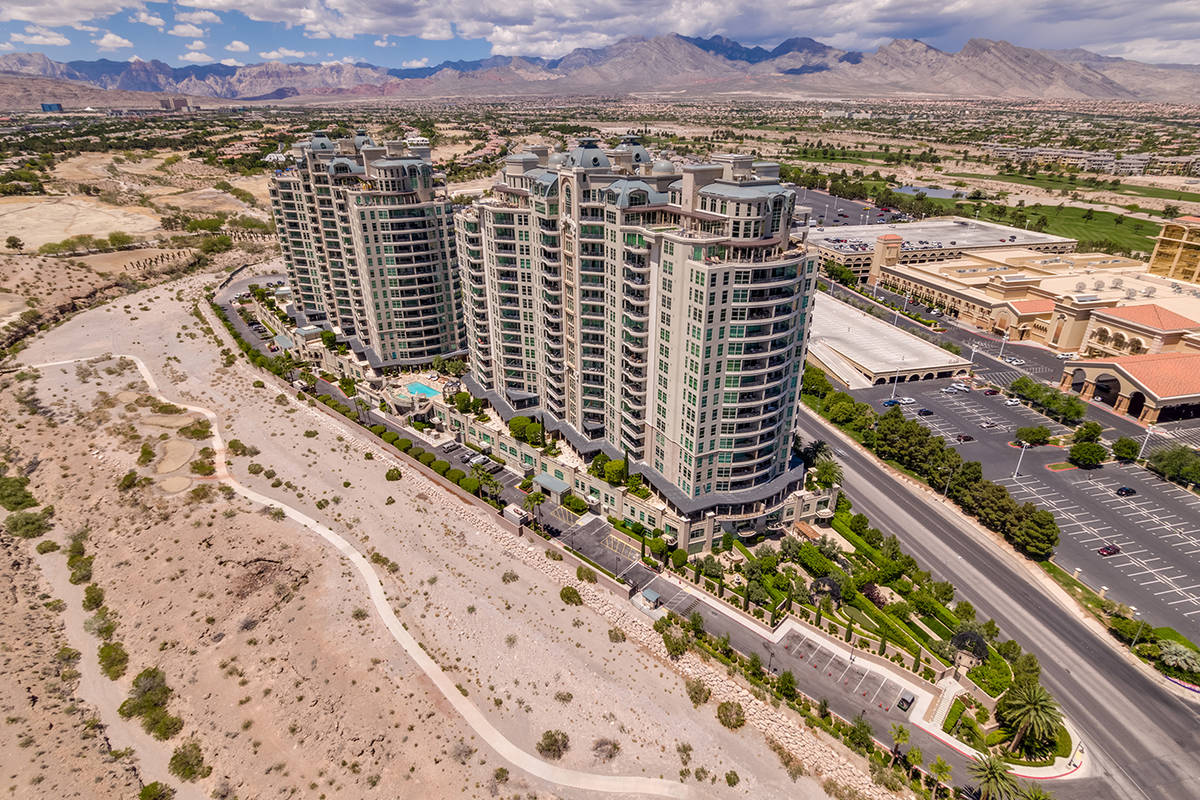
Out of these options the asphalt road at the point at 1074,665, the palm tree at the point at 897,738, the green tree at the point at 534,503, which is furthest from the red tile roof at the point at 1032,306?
the green tree at the point at 534,503

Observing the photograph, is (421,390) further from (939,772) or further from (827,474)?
(939,772)

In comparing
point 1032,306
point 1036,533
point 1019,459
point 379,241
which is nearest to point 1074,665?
point 1036,533

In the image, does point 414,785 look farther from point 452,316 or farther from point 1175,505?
point 1175,505

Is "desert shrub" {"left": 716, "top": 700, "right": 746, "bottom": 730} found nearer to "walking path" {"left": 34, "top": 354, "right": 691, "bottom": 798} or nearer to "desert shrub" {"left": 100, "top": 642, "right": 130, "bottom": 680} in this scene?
"walking path" {"left": 34, "top": 354, "right": 691, "bottom": 798}

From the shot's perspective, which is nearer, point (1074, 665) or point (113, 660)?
point (1074, 665)

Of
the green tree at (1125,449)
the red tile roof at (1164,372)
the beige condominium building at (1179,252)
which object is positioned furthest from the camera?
the beige condominium building at (1179,252)

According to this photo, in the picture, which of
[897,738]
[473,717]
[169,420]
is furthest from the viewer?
[169,420]

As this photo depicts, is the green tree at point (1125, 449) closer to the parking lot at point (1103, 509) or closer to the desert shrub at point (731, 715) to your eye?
the parking lot at point (1103, 509)
